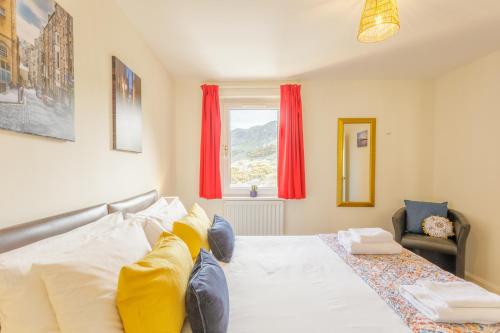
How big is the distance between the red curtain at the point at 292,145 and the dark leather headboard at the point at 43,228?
90.4 inches

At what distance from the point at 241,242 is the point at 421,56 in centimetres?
269

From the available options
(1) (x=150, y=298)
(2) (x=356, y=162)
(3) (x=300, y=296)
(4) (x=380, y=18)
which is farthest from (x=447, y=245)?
(1) (x=150, y=298)

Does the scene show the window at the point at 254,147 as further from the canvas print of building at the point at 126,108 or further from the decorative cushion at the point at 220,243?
the decorative cushion at the point at 220,243

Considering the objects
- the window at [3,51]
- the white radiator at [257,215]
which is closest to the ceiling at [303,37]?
the window at [3,51]

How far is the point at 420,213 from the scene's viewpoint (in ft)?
9.62

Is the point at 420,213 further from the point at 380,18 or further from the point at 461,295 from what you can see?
the point at 380,18

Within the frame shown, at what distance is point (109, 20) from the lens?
5.62ft

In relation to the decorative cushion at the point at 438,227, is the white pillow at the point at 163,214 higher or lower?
higher

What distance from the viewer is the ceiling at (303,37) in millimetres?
1815

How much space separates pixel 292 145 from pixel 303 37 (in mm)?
1341

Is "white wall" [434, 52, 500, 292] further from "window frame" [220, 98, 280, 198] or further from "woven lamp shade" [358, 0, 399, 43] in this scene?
"window frame" [220, 98, 280, 198]

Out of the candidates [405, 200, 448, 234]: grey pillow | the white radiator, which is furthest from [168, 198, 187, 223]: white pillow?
[405, 200, 448, 234]: grey pillow

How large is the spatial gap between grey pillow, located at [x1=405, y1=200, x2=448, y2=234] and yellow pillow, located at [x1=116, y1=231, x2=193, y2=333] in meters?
2.98

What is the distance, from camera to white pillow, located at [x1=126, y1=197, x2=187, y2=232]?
5.29 ft
